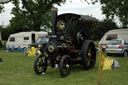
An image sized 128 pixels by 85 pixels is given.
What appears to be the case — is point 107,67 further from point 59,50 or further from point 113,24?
point 113,24

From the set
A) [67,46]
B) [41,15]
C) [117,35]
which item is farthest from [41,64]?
[41,15]

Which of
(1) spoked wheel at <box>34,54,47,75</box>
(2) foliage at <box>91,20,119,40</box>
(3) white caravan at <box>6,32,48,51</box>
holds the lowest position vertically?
(1) spoked wheel at <box>34,54,47,75</box>

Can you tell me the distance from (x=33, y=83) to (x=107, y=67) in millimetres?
3934

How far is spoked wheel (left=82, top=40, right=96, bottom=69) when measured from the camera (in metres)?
8.95

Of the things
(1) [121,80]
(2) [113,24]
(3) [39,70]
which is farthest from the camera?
(2) [113,24]

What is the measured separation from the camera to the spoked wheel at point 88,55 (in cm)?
895

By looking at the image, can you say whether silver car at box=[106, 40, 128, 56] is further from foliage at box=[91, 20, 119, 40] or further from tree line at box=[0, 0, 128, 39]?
foliage at box=[91, 20, 119, 40]

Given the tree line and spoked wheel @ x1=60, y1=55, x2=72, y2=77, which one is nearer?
spoked wheel @ x1=60, y1=55, x2=72, y2=77

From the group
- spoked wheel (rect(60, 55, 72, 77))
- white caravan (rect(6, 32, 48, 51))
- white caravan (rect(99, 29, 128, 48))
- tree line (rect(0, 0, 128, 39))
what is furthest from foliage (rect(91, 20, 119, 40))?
spoked wheel (rect(60, 55, 72, 77))

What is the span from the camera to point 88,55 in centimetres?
945

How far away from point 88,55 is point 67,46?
1.50 metres

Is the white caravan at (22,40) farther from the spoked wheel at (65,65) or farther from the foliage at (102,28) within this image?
the spoked wheel at (65,65)

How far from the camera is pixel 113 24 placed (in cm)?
3909

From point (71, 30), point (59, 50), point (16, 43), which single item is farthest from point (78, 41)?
point (16, 43)
